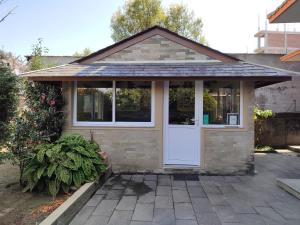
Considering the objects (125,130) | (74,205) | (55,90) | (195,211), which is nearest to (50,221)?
(74,205)

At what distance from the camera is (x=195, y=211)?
5000mm

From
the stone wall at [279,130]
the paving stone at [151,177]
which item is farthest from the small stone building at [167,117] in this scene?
the stone wall at [279,130]

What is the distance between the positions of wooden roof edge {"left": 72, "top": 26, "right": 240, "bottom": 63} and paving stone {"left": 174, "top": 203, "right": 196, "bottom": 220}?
460cm

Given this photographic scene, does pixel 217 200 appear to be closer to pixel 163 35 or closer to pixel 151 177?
pixel 151 177

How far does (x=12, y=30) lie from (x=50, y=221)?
140 inches

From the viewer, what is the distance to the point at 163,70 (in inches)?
299

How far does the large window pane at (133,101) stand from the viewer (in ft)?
25.9

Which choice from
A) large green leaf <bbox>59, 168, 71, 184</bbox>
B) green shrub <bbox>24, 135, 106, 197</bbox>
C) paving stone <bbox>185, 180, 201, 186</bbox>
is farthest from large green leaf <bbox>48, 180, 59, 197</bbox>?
paving stone <bbox>185, 180, 201, 186</bbox>

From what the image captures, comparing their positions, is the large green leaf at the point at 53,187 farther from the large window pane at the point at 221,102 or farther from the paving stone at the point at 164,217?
the large window pane at the point at 221,102

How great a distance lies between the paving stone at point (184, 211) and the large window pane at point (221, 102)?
3021mm

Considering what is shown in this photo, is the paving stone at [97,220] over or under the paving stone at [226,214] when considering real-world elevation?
under

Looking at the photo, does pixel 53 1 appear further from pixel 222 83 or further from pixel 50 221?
pixel 50 221

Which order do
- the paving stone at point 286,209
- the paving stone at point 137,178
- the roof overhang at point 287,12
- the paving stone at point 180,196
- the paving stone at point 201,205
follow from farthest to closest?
1. the paving stone at point 137,178
2. the roof overhang at point 287,12
3. the paving stone at point 180,196
4. the paving stone at point 201,205
5. the paving stone at point 286,209

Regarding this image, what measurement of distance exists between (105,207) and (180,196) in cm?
159
